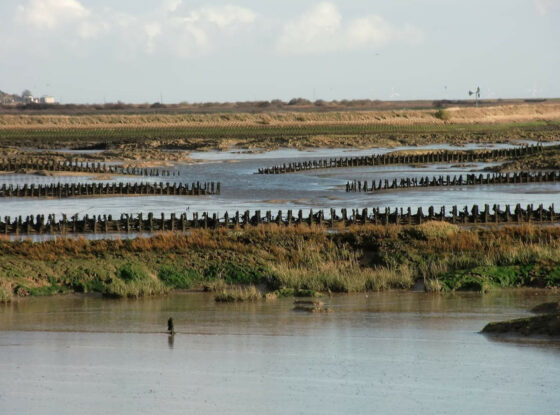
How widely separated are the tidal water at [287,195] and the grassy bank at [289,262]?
16.8 metres

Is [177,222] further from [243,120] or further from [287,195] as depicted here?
[243,120]

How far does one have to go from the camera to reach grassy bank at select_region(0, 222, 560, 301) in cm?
2750

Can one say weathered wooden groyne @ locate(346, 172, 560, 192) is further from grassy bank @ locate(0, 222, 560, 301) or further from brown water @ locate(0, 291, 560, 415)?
brown water @ locate(0, 291, 560, 415)

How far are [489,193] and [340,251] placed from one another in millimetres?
29902

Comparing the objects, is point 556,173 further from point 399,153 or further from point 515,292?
point 515,292

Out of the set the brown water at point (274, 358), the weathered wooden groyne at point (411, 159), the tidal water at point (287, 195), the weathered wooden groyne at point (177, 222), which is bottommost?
the brown water at point (274, 358)

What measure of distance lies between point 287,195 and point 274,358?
37.3m

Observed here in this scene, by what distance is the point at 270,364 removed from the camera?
19.5 metres

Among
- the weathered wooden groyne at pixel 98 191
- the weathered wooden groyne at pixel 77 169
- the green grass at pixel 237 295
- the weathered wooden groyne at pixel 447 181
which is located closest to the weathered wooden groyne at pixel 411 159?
the weathered wooden groyne at pixel 77 169

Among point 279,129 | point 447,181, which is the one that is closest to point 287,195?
point 447,181

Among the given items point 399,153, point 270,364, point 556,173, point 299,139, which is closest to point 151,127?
point 299,139

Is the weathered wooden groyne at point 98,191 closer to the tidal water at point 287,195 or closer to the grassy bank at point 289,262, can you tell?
the tidal water at point 287,195

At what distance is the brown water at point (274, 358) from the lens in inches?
660

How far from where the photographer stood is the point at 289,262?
29.1 metres
